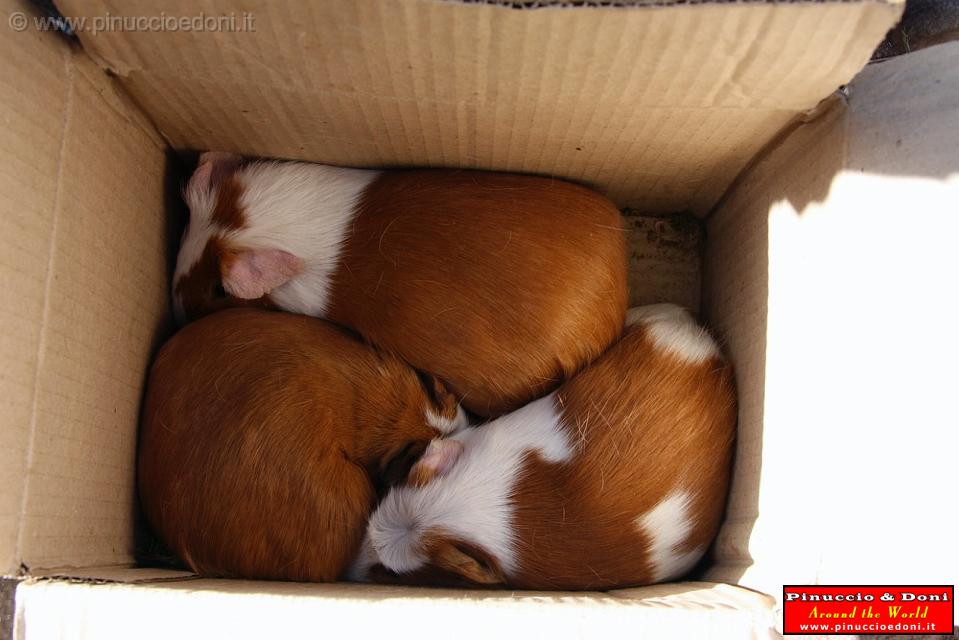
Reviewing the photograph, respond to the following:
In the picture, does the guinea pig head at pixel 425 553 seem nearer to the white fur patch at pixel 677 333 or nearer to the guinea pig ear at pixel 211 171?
the white fur patch at pixel 677 333

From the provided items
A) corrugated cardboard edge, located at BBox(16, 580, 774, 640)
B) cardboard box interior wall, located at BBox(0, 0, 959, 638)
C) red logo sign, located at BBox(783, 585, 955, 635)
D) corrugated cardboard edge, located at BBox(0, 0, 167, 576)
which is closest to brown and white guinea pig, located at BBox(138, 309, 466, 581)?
cardboard box interior wall, located at BBox(0, 0, 959, 638)

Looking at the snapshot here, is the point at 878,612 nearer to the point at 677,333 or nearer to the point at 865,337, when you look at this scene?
the point at 865,337

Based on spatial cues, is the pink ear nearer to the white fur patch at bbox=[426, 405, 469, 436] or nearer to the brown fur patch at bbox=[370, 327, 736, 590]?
the white fur patch at bbox=[426, 405, 469, 436]

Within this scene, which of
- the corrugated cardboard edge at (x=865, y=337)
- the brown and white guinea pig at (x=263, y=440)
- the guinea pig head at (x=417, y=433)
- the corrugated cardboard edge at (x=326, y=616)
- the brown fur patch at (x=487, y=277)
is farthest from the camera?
the guinea pig head at (x=417, y=433)

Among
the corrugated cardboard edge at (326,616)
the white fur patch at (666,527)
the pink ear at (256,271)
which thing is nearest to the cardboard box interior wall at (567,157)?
the corrugated cardboard edge at (326,616)

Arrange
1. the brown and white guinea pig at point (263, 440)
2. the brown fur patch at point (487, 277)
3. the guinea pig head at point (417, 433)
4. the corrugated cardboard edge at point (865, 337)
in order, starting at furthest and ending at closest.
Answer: the guinea pig head at point (417, 433) < the brown fur patch at point (487, 277) < the brown and white guinea pig at point (263, 440) < the corrugated cardboard edge at point (865, 337)

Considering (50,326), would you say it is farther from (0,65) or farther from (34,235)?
(0,65)

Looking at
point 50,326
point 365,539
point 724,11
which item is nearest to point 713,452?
point 365,539

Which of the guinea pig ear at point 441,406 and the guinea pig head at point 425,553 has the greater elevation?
the guinea pig ear at point 441,406
